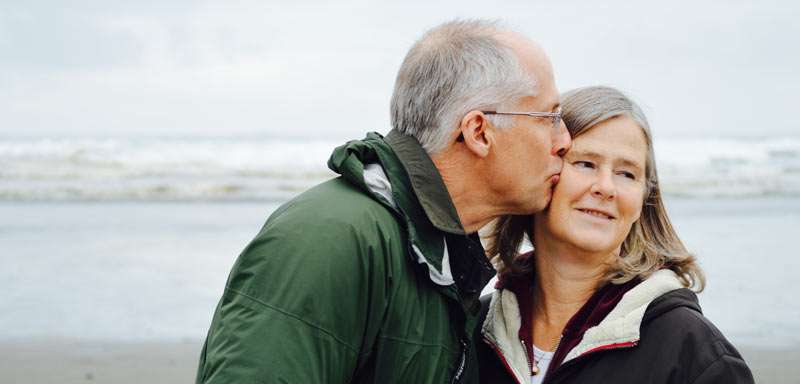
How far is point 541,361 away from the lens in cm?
324

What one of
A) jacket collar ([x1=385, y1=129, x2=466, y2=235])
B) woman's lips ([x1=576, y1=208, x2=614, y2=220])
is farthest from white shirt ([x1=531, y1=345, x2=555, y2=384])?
jacket collar ([x1=385, y1=129, x2=466, y2=235])

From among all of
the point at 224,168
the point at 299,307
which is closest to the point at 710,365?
the point at 299,307

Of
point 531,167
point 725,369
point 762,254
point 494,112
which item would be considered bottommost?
point 762,254

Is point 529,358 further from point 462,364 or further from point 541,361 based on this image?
point 462,364

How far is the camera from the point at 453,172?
2.96 m

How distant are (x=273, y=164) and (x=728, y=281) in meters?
19.0

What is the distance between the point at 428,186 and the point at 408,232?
0.19 metres

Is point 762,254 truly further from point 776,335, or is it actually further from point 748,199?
point 748,199

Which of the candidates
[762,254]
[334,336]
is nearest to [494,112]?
[334,336]

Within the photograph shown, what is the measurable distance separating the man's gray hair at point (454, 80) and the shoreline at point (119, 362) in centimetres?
469

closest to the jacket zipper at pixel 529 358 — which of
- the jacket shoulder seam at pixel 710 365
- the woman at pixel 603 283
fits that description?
the woman at pixel 603 283

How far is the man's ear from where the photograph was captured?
2867mm

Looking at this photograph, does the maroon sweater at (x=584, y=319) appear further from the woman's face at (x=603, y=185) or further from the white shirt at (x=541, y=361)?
the woman's face at (x=603, y=185)

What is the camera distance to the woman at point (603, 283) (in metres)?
2.91
